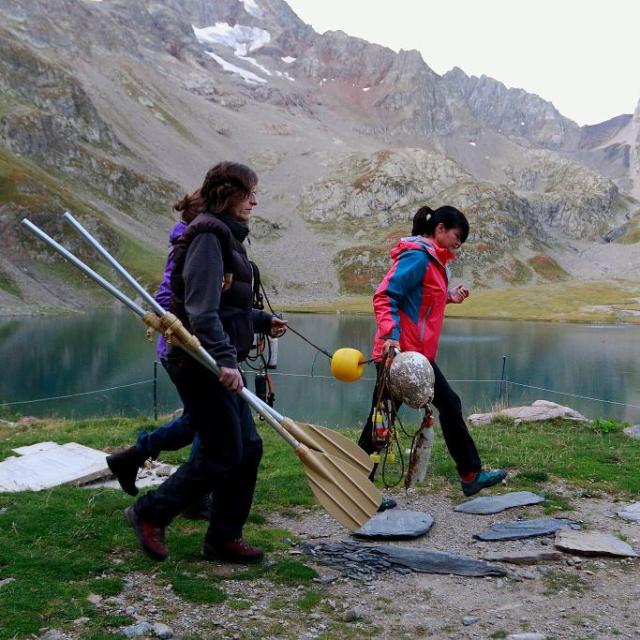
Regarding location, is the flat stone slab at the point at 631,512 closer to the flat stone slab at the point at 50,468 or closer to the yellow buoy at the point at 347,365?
the yellow buoy at the point at 347,365

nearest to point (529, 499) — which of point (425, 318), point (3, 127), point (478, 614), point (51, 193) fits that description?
point (425, 318)

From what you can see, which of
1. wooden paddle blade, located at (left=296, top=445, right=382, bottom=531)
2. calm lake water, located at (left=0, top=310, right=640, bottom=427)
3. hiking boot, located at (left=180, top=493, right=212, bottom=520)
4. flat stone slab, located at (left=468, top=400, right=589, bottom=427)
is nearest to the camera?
wooden paddle blade, located at (left=296, top=445, right=382, bottom=531)

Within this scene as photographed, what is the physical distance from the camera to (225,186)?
18.1 ft

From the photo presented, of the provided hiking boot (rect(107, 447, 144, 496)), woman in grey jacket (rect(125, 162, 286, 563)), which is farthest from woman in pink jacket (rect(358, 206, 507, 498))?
hiking boot (rect(107, 447, 144, 496))

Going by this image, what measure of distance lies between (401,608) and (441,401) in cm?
298

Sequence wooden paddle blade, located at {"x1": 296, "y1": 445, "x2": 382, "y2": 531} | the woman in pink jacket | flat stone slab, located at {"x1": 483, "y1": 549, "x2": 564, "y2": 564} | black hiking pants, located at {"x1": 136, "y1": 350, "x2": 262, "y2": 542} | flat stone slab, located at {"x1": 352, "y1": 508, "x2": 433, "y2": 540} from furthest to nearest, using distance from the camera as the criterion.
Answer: the woman in pink jacket, flat stone slab, located at {"x1": 352, "y1": 508, "x2": 433, "y2": 540}, flat stone slab, located at {"x1": 483, "y1": 549, "x2": 564, "y2": 564}, wooden paddle blade, located at {"x1": 296, "y1": 445, "x2": 382, "y2": 531}, black hiking pants, located at {"x1": 136, "y1": 350, "x2": 262, "y2": 542}

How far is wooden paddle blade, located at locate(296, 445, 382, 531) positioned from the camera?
5.78m

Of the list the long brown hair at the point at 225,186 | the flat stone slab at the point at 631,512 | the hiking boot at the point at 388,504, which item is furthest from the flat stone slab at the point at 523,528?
the long brown hair at the point at 225,186

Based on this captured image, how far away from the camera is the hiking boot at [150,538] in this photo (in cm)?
548

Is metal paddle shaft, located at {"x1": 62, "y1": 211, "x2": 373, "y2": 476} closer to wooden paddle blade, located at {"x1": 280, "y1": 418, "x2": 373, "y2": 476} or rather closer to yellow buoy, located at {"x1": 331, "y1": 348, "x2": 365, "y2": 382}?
wooden paddle blade, located at {"x1": 280, "y1": 418, "x2": 373, "y2": 476}

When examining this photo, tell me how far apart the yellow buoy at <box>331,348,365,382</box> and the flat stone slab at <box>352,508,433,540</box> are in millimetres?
1492

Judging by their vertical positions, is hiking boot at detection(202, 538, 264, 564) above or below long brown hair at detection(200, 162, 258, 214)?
below

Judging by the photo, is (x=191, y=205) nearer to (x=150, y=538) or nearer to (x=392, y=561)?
(x=150, y=538)

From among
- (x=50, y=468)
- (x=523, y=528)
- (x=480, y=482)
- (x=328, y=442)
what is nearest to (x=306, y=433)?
(x=328, y=442)
